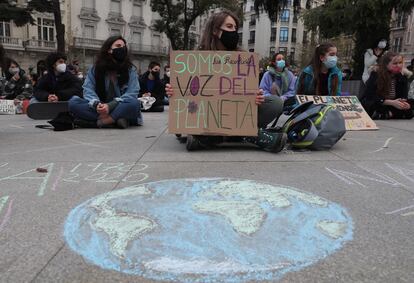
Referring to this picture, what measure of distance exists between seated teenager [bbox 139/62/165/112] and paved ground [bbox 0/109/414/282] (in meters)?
3.78

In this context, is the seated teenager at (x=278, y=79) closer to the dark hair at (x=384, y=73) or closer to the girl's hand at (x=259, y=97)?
the dark hair at (x=384, y=73)

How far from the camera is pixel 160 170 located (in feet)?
10.5

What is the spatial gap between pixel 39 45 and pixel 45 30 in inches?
82.1

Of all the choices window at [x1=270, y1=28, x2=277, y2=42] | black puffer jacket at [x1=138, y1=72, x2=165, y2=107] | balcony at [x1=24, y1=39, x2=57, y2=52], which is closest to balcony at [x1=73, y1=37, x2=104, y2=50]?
balcony at [x1=24, y1=39, x2=57, y2=52]

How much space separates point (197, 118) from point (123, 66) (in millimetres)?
2097

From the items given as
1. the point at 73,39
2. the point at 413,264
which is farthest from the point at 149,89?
the point at 73,39

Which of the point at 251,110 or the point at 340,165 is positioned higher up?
the point at 251,110

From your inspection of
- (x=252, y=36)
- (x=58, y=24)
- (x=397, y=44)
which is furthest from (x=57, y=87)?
(x=252, y=36)

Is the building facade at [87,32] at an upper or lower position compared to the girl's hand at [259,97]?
upper

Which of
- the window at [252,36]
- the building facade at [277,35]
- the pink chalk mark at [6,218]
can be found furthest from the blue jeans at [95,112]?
the window at [252,36]

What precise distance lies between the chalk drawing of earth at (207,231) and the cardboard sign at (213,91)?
1.25 meters

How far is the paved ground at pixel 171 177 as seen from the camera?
1.64 m

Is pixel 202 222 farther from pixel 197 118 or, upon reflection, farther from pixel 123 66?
pixel 123 66

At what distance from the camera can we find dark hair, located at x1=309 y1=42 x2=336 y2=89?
5173 mm
